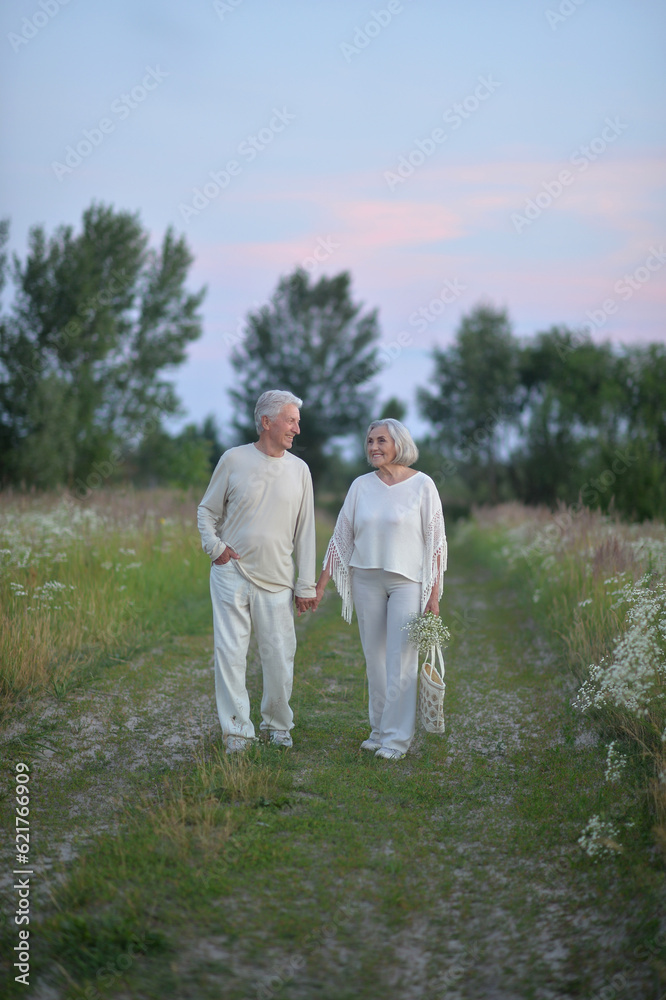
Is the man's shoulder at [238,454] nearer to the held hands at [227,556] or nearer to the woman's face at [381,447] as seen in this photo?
the held hands at [227,556]

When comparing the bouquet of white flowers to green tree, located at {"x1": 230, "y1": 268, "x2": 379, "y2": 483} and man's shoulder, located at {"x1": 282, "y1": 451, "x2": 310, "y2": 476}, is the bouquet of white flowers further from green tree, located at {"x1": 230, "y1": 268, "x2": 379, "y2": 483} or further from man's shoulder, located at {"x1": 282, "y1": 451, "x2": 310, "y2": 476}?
green tree, located at {"x1": 230, "y1": 268, "x2": 379, "y2": 483}

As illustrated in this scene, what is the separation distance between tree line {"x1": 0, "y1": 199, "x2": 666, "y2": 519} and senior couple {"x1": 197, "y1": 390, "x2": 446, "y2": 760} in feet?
28.0

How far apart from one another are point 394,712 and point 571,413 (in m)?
26.2

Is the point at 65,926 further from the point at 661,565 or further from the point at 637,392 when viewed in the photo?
the point at 637,392

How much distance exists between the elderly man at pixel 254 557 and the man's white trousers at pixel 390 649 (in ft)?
1.63

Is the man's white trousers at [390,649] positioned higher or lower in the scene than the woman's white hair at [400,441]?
lower

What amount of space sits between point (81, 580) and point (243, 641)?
3562 mm

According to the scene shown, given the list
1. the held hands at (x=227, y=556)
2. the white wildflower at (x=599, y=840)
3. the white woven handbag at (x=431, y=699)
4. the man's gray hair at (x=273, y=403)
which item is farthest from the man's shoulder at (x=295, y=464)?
the white wildflower at (x=599, y=840)

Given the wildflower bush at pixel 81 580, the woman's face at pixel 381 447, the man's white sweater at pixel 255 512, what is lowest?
the wildflower bush at pixel 81 580

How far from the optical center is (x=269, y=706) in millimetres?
5293

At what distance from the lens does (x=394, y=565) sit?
5051 millimetres

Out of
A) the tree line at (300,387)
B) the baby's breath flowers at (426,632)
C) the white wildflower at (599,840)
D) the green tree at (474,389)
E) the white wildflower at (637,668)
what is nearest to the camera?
the white wildflower at (599,840)

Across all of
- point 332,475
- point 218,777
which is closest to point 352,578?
point 218,777

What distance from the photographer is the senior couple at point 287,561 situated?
16.6ft
